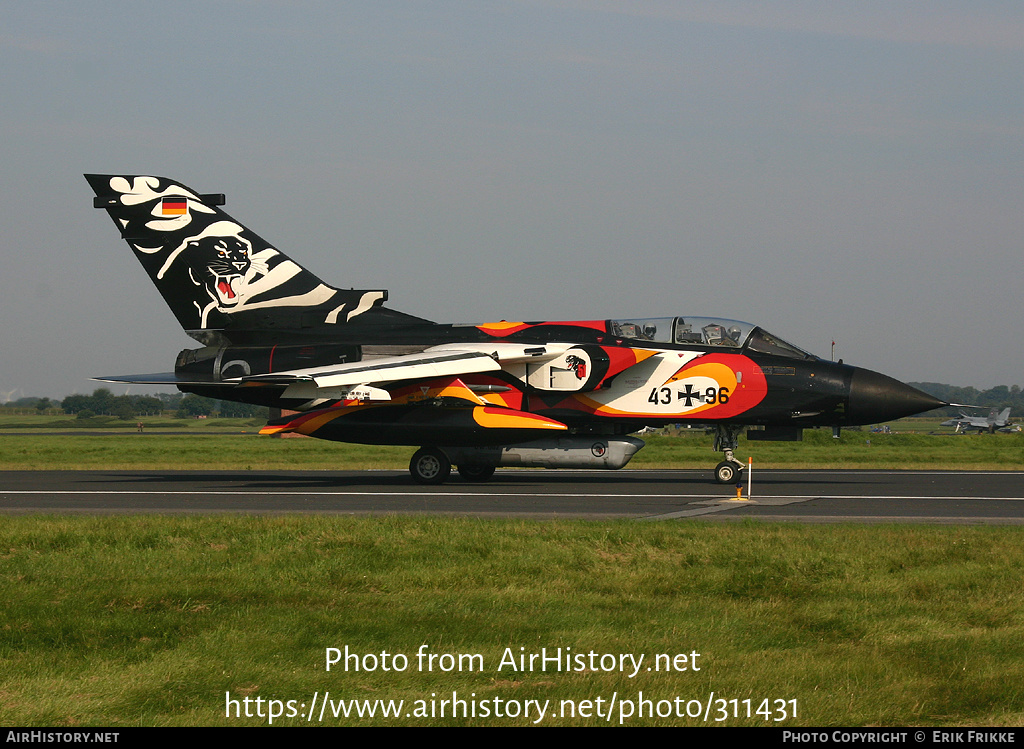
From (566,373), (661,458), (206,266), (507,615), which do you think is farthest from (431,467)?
(507,615)

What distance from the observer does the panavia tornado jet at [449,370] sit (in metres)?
22.3

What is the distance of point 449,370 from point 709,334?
5.96m

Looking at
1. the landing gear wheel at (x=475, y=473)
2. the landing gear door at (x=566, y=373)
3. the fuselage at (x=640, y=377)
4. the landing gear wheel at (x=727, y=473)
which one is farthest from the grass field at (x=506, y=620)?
the landing gear wheel at (x=475, y=473)

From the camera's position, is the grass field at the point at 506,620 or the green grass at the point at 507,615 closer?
the grass field at the point at 506,620

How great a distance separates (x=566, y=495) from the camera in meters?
20.5

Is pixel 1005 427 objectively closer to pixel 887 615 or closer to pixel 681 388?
pixel 681 388

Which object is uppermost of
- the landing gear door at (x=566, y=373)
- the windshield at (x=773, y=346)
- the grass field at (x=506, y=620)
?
the windshield at (x=773, y=346)

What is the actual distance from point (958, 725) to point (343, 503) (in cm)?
1381

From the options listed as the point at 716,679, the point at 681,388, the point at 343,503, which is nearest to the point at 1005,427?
Answer: the point at 681,388

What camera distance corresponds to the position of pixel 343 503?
18.7m

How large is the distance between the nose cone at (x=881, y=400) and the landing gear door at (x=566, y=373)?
227 inches

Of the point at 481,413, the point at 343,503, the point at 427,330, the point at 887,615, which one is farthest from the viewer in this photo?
the point at 427,330

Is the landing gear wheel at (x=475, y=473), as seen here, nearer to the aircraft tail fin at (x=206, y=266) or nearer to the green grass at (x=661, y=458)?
the aircraft tail fin at (x=206, y=266)

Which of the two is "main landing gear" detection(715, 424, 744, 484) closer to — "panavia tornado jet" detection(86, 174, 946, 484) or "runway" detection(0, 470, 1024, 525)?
"panavia tornado jet" detection(86, 174, 946, 484)
